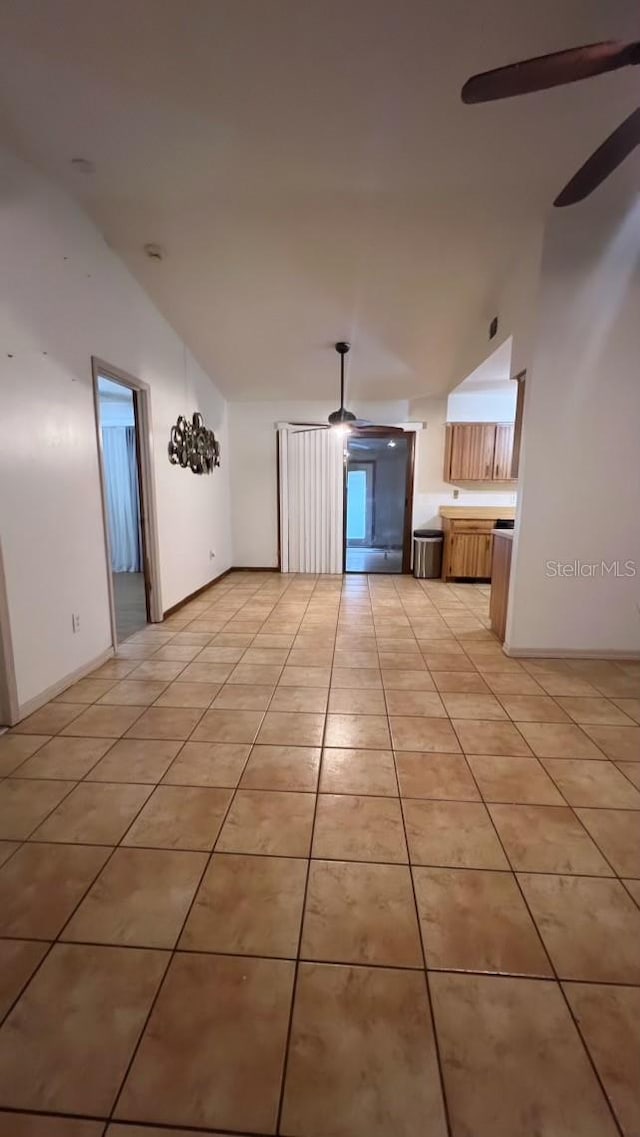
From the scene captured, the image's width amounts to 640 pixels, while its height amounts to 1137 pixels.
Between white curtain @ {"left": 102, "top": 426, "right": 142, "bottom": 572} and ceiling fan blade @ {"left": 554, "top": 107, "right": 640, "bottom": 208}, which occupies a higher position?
ceiling fan blade @ {"left": 554, "top": 107, "right": 640, "bottom": 208}

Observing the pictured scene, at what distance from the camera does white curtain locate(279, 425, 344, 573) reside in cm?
638

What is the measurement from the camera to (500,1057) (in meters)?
1.02

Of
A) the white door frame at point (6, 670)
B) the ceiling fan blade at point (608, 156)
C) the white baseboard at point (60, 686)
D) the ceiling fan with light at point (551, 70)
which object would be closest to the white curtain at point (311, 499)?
the white baseboard at point (60, 686)

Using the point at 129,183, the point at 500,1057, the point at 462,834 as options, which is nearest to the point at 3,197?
the point at 129,183

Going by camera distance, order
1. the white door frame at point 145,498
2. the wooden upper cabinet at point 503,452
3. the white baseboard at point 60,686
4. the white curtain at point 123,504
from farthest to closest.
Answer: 1. the white curtain at point 123,504
2. the wooden upper cabinet at point 503,452
3. the white door frame at point 145,498
4. the white baseboard at point 60,686

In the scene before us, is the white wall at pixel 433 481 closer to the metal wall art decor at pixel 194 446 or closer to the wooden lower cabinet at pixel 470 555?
the wooden lower cabinet at pixel 470 555

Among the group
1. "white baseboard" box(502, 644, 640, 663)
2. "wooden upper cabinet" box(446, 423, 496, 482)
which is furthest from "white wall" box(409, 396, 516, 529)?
"white baseboard" box(502, 644, 640, 663)

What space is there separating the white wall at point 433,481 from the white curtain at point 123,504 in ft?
13.2

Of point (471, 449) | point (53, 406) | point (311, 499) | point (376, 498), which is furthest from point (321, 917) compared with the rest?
point (376, 498)

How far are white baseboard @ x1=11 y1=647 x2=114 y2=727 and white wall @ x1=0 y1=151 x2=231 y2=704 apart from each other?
0.11 feet

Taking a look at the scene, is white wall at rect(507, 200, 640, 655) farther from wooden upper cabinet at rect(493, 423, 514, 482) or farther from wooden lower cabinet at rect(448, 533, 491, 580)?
wooden upper cabinet at rect(493, 423, 514, 482)

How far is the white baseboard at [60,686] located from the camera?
249 cm

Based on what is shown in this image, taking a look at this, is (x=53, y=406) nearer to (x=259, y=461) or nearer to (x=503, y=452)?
(x=259, y=461)

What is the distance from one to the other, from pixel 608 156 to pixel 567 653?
280cm
